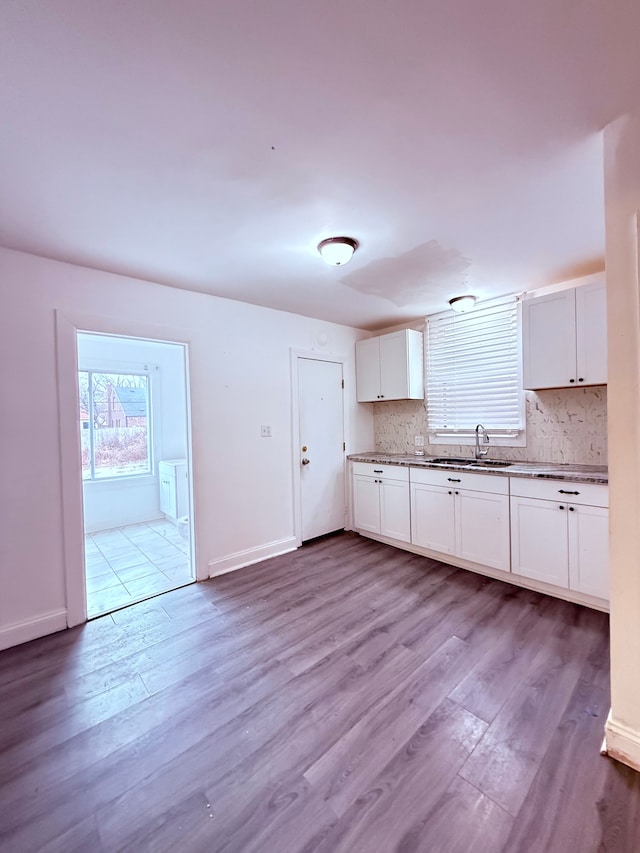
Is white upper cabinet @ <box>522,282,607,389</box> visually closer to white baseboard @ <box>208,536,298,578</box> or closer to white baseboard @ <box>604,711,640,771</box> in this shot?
white baseboard @ <box>604,711,640,771</box>

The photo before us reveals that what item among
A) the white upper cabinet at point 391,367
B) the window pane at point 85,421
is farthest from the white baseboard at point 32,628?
the white upper cabinet at point 391,367

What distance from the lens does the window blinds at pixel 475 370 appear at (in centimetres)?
330

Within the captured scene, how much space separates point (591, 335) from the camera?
2.58m

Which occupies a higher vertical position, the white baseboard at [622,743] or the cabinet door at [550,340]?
the cabinet door at [550,340]

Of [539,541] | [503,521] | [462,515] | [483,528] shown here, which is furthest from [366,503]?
[539,541]

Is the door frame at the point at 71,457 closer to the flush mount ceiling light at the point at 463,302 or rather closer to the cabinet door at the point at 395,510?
the cabinet door at the point at 395,510

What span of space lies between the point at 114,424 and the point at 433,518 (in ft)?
14.3

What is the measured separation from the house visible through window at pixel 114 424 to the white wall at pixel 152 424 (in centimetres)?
12

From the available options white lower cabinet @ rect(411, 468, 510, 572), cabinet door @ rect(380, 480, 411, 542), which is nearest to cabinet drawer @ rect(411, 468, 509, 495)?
white lower cabinet @ rect(411, 468, 510, 572)

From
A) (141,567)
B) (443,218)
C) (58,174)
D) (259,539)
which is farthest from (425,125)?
(141,567)

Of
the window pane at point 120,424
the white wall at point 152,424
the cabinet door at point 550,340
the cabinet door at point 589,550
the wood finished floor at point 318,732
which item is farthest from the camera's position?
the window pane at point 120,424

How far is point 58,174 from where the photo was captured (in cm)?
153

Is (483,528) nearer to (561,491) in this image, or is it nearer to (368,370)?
(561,491)

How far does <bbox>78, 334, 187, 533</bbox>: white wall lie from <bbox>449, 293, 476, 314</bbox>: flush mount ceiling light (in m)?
3.17
